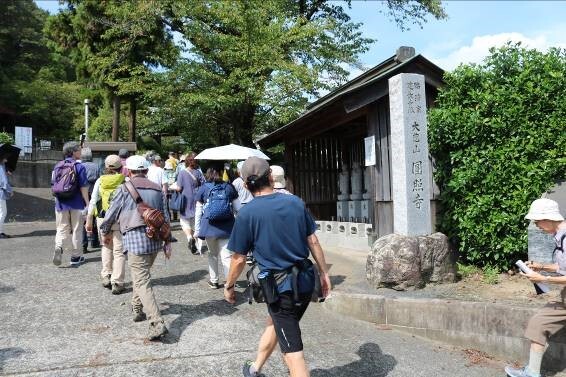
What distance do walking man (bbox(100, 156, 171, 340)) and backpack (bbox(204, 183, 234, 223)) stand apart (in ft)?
3.04

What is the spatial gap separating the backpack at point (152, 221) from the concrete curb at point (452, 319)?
8.03 ft

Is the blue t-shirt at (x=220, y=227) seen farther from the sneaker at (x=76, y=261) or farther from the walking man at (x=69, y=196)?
the sneaker at (x=76, y=261)

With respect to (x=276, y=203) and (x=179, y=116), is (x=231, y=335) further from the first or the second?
(x=179, y=116)

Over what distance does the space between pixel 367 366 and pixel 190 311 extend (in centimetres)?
220

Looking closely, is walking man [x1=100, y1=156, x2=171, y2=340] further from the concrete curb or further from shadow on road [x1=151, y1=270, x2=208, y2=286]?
the concrete curb

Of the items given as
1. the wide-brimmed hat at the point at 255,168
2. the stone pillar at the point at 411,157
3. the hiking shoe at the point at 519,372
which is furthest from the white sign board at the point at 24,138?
the hiking shoe at the point at 519,372

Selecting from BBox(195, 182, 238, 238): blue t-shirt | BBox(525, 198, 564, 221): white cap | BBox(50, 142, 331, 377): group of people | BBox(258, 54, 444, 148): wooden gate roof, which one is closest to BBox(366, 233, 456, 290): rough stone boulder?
BBox(50, 142, 331, 377): group of people

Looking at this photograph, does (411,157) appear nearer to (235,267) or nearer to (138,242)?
(138,242)

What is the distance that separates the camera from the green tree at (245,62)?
12.9 meters

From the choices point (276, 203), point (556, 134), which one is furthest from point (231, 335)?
point (556, 134)

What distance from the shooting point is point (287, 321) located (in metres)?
3.42

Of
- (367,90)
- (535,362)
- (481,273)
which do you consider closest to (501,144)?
(481,273)

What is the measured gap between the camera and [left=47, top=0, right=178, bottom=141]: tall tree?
1448cm

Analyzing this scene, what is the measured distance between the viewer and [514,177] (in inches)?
258
